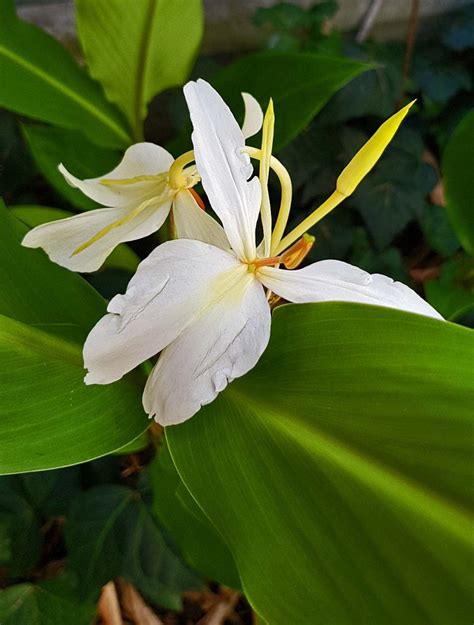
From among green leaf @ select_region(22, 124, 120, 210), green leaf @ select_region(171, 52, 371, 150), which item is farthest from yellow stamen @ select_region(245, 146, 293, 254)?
green leaf @ select_region(22, 124, 120, 210)

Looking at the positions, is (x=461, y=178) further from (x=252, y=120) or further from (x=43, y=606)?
(x=43, y=606)

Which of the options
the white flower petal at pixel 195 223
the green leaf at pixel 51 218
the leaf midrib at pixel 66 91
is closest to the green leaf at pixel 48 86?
the leaf midrib at pixel 66 91

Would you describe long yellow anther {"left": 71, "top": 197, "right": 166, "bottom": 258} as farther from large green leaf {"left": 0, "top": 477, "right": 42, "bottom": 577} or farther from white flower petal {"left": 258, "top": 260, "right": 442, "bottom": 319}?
large green leaf {"left": 0, "top": 477, "right": 42, "bottom": 577}

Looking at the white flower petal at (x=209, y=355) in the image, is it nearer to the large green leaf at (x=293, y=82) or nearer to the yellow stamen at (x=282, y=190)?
the yellow stamen at (x=282, y=190)

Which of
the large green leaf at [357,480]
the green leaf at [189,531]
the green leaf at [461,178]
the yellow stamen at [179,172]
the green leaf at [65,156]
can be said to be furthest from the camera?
the green leaf at [65,156]

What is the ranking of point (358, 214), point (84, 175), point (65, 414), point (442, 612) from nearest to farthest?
point (442, 612) → point (65, 414) → point (84, 175) → point (358, 214)

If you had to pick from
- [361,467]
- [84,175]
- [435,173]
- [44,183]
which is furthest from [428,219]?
[361,467]

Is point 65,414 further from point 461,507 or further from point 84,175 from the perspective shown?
point 84,175
